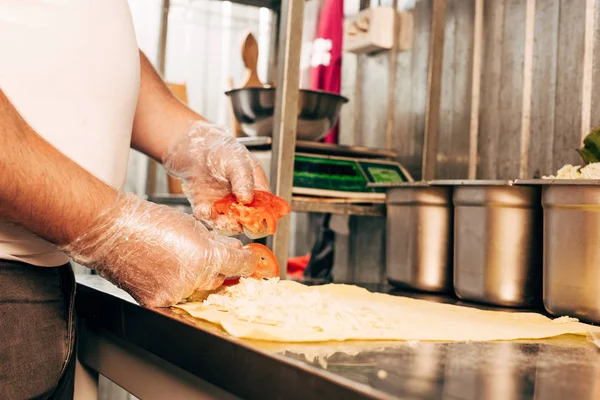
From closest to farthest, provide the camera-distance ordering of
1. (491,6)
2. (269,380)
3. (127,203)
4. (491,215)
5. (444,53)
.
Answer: (269,380), (127,203), (491,215), (491,6), (444,53)

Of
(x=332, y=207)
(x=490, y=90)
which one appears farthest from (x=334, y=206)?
(x=490, y=90)

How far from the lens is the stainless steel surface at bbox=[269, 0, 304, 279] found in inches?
66.7

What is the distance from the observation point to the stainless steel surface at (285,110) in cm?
170

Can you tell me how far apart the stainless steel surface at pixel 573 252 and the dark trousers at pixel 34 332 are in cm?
81

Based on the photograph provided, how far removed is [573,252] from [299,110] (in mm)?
1155

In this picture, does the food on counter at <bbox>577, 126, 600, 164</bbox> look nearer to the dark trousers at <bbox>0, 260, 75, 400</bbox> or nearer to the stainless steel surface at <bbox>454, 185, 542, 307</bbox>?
the stainless steel surface at <bbox>454, 185, 542, 307</bbox>

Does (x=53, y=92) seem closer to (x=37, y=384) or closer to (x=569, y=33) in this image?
(x=37, y=384)

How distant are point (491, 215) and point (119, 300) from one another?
0.72 m

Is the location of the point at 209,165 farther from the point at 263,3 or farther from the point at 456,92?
the point at 456,92

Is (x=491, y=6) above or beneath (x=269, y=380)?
above

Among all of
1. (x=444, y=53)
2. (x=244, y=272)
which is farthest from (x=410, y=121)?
(x=244, y=272)

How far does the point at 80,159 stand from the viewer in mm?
1016

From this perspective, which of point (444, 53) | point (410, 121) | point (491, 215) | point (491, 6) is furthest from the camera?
point (410, 121)

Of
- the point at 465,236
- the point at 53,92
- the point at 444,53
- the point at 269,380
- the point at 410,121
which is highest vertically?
the point at 444,53
